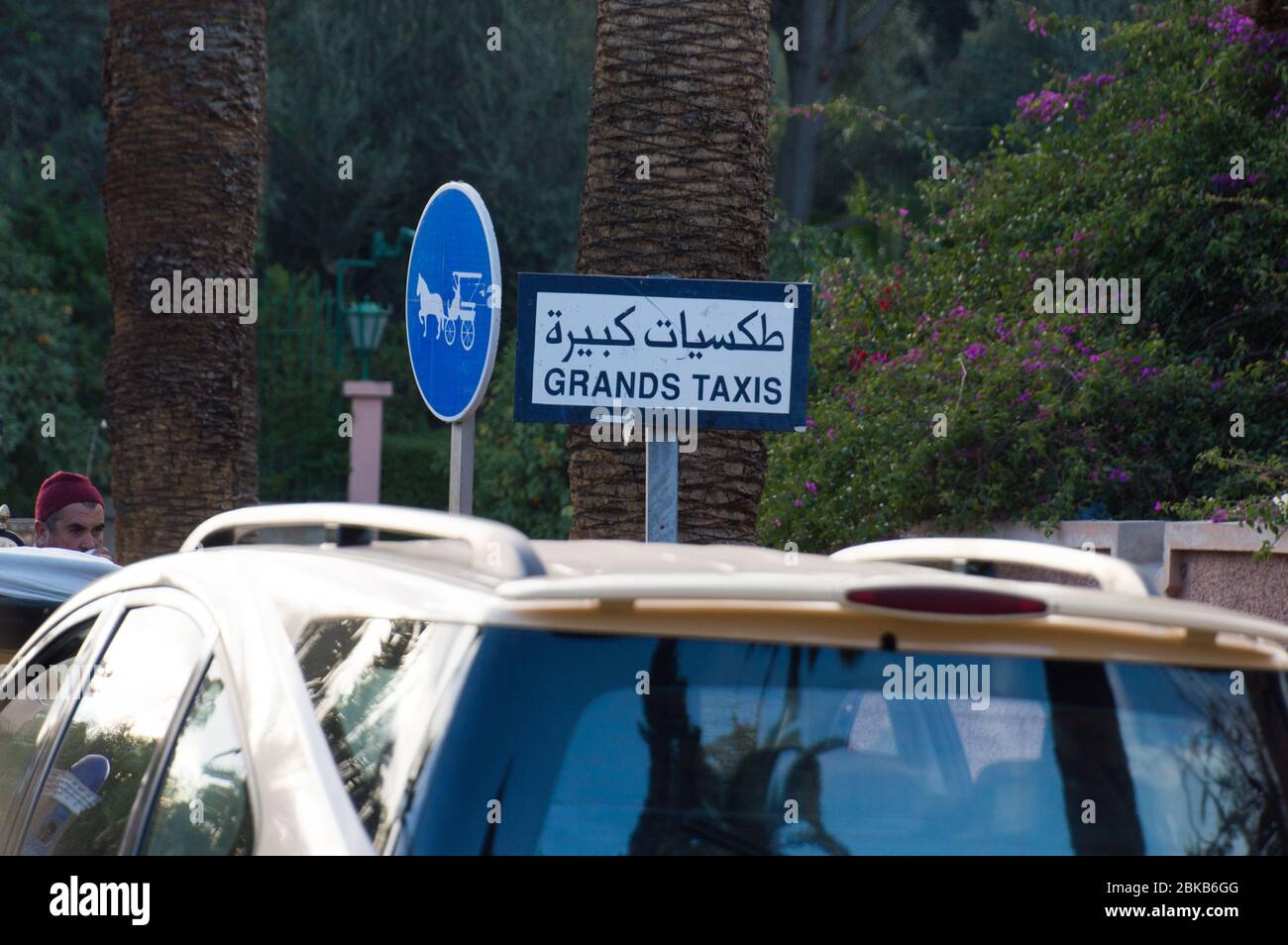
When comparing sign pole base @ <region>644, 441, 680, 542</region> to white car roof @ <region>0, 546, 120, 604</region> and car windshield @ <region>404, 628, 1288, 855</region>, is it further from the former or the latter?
car windshield @ <region>404, 628, 1288, 855</region>

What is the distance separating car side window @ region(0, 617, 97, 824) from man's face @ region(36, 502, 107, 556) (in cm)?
432

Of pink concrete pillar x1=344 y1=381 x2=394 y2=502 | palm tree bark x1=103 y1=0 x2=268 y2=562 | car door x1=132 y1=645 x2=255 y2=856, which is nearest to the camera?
car door x1=132 y1=645 x2=255 y2=856

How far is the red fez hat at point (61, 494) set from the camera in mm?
7906

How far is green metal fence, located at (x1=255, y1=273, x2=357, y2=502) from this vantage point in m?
22.8

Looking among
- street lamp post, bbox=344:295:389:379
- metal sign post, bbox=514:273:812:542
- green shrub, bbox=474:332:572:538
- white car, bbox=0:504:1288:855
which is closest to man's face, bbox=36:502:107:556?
metal sign post, bbox=514:273:812:542

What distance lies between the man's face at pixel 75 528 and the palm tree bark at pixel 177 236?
1421 mm

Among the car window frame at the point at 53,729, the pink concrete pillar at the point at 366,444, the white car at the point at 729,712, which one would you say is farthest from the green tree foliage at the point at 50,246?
the white car at the point at 729,712

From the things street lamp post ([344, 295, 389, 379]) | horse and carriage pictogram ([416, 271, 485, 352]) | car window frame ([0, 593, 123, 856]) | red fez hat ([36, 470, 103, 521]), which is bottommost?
car window frame ([0, 593, 123, 856])

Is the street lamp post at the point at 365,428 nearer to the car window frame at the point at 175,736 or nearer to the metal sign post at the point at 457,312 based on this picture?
the metal sign post at the point at 457,312

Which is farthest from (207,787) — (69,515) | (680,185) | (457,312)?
(69,515)

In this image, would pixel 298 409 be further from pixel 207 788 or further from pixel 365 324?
pixel 207 788

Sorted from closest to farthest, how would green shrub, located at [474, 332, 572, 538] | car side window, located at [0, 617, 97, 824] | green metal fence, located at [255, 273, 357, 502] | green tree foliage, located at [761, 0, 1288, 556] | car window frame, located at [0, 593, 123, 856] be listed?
car window frame, located at [0, 593, 123, 856] < car side window, located at [0, 617, 97, 824] < green tree foliage, located at [761, 0, 1288, 556] < green shrub, located at [474, 332, 572, 538] < green metal fence, located at [255, 273, 357, 502]
